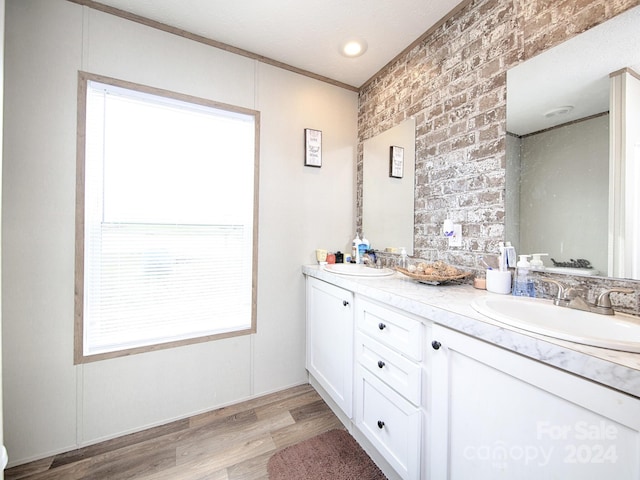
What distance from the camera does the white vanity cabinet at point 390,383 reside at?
1.10m

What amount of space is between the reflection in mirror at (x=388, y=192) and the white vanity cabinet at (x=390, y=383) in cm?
75

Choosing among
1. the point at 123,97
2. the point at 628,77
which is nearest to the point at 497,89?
the point at 628,77

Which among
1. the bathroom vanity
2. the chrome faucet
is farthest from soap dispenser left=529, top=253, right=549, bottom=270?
the bathroom vanity

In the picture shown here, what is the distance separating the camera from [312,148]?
84.4 inches

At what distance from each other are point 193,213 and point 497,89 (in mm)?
1888

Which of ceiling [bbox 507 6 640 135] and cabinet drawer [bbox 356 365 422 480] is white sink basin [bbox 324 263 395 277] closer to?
cabinet drawer [bbox 356 365 422 480]

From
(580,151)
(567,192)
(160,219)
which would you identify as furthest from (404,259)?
(160,219)

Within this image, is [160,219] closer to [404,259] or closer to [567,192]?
[404,259]

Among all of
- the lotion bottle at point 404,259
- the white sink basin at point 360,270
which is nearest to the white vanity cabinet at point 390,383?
the white sink basin at point 360,270

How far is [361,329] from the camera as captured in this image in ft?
4.76

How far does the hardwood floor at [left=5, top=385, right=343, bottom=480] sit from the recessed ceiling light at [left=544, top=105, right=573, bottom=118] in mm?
2021

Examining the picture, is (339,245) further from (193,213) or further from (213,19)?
(213,19)

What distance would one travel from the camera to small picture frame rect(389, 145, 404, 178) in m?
1.96

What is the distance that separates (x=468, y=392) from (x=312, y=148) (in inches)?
72.7
